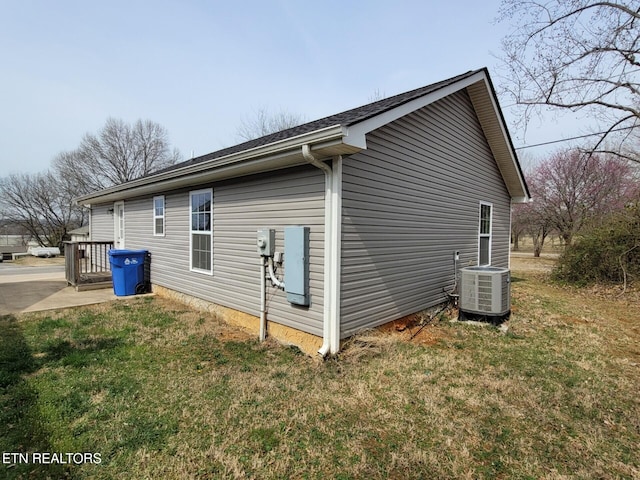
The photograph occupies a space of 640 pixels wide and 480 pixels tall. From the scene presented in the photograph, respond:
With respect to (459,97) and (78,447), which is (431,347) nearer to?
(78,447)

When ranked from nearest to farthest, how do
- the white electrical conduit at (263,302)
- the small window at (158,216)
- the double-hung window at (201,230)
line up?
the white electrical conduit at (263,302) < the double-hung window at (201,230) < the small window at (158,216)

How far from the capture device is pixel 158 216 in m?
7.63

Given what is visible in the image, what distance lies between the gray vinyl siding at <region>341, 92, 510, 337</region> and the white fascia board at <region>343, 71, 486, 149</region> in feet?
1.12

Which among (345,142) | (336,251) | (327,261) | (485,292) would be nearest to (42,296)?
(327,261)

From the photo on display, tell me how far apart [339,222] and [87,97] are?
435 inches

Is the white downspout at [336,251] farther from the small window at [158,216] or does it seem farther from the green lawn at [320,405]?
the small window at [158,216]

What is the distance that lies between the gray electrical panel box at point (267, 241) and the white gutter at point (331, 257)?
899 mm

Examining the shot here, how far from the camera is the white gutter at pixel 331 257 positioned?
3824 mm

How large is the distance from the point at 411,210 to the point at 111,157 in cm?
3263

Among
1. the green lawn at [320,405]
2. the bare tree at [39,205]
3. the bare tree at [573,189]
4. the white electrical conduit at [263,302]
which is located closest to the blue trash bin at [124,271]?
the green lawn at [320,405]

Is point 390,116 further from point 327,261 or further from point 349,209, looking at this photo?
point 327,261

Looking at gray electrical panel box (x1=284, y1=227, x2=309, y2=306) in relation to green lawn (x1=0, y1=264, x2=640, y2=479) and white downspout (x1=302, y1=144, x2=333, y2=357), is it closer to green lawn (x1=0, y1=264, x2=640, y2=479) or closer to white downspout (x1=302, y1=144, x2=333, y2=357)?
white downspout (x1=302, y1=144, x2=333, y2=357)

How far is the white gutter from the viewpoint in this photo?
12.5 ft

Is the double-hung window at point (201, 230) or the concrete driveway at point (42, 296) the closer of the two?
the double-hung window at point (201, 230)
